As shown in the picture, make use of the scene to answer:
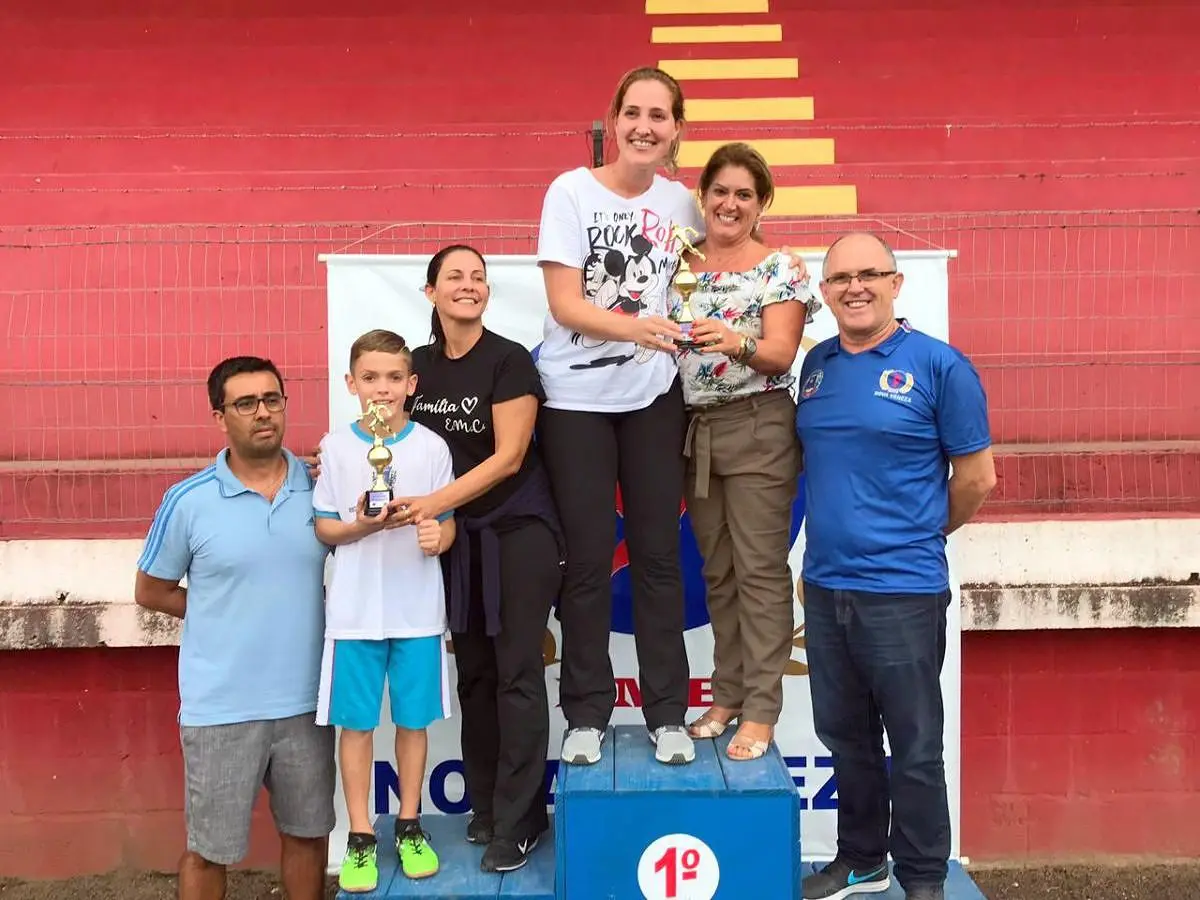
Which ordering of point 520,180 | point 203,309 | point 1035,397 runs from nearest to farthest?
point 1035,397
point 203,309
point 520,180

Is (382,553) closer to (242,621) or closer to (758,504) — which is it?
(242,621)

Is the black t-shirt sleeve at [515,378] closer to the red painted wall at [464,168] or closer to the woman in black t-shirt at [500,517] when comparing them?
the woman in black t-shirt at [500,517]

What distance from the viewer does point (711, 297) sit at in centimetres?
270

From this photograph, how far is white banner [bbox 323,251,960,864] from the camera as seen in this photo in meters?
3.49

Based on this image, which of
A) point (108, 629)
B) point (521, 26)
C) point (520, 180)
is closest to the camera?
point (108, 629)

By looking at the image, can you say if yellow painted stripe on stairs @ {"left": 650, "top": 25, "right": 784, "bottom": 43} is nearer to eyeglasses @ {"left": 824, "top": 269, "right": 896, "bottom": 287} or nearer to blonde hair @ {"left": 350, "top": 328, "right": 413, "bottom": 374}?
eyeglasses @ {"left": 824, "top": 269, "right": 896, "bottom": 287}

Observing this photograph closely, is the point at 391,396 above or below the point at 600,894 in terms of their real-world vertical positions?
above

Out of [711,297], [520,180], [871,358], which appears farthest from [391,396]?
[520,180]

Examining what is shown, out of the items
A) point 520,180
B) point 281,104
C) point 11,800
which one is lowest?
point 11,800

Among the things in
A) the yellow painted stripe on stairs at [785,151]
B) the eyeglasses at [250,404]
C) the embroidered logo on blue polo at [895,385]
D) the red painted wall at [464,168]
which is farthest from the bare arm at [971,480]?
the yellow painted stripe on stairs at [785,151]

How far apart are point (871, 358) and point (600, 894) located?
1.62 m

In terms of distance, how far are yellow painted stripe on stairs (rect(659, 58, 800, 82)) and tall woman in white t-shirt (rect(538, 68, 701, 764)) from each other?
3.29 m

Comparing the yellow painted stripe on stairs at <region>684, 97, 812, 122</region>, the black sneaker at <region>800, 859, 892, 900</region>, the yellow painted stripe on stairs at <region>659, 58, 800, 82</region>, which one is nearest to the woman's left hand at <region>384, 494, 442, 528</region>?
the black sneaker at <region>800, 859, 892, 900</region>

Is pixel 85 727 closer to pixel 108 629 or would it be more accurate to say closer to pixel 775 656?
pixel 108 629
